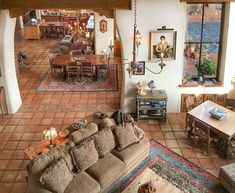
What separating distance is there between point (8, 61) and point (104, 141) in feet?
15.3

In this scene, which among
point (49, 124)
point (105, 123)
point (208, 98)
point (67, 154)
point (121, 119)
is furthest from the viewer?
point (208, 98)

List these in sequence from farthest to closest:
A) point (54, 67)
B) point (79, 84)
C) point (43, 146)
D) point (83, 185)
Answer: point (54, 67), point (79, 84), point (43, 146), point (83, 185)

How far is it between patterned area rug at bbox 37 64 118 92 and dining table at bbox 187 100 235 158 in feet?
13.9

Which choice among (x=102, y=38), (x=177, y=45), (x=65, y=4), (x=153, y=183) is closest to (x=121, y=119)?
(x=153, y=183)

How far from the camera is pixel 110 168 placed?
22.3 ft

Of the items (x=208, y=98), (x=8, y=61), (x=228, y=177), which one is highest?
(x=8, y=61)

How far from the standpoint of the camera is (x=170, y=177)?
7336 millimetres

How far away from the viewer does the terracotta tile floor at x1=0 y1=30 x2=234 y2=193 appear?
25.3ft

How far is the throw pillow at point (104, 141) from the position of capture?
23.1 ft

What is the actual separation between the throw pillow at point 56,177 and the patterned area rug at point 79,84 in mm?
5937

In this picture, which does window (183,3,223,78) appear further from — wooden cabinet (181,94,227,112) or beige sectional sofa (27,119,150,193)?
beige sectional sofa (27,119,150,193)

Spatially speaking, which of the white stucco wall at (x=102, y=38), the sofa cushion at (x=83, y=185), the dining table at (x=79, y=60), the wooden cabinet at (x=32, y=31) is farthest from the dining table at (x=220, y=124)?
the wooden cabinet at (x=32, y=31)

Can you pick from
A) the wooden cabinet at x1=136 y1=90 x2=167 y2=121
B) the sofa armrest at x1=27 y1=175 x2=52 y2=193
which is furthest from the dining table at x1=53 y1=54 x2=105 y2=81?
the sofa armrest at x1=27 y1=175 x2=52 y2=193

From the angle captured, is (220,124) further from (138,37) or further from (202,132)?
(138,37)
